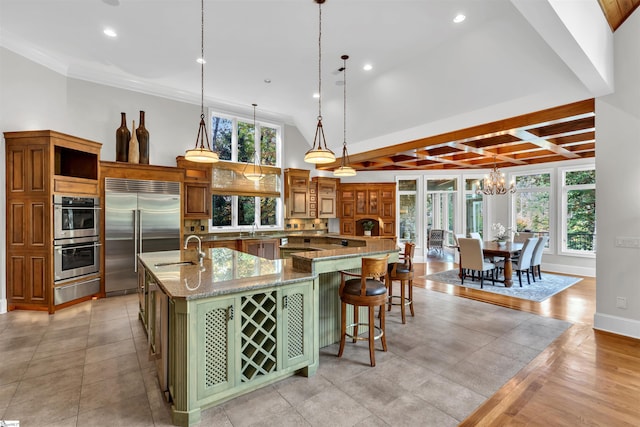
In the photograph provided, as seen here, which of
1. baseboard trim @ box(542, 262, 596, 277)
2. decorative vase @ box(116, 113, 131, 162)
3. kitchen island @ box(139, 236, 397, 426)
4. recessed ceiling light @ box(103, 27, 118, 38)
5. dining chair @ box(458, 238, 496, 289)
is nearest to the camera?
kitchen island @ box(139, 236, 397, 426)

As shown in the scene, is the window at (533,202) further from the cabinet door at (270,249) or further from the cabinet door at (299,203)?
the cabinet door at (270,249)

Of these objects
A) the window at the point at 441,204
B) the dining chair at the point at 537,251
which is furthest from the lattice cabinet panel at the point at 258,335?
the window at the point at 441,204

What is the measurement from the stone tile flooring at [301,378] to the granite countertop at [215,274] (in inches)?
34.9

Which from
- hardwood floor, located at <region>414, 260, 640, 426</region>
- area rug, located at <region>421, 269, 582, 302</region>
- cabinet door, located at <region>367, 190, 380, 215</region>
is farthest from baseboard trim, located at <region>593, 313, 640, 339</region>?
cabinet door, located at <region>367, 190, 380, 215</region>

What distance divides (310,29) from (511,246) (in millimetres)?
5673

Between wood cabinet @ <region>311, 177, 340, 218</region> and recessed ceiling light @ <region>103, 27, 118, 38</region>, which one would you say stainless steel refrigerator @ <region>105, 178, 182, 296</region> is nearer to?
recessed ceiling light @ <region>103, 27, 118, 38</region>

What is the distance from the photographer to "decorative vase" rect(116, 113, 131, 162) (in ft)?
17.6

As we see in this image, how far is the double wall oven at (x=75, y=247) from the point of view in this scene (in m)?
4.35

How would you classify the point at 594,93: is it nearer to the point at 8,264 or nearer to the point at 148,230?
the point at 148,230

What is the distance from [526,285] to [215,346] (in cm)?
618

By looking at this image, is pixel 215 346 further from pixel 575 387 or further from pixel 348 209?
pixel 348 209

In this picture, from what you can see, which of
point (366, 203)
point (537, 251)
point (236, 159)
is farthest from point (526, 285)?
point (236, 159)

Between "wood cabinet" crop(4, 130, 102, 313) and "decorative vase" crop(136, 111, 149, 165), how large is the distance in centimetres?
127

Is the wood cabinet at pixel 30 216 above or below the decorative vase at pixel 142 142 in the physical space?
below
